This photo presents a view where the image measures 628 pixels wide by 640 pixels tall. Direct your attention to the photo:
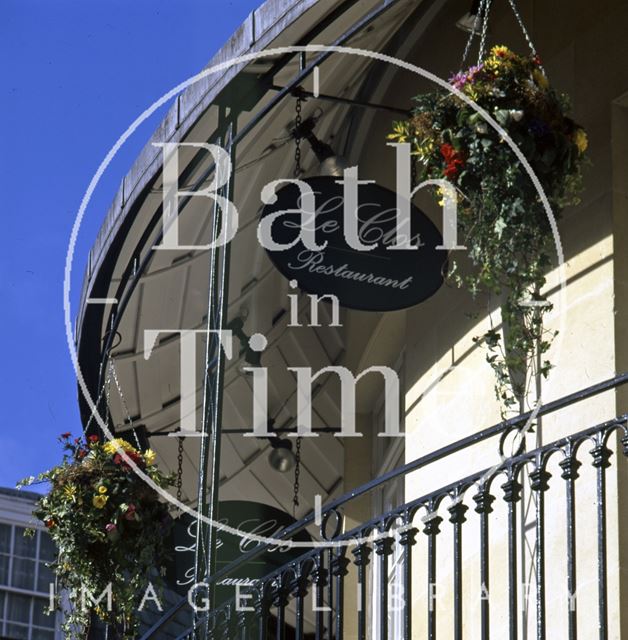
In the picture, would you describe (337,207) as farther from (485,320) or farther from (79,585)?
(79,585)

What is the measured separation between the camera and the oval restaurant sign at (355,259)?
27.9ft

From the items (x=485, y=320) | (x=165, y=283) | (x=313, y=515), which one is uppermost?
(x=165, y=283)

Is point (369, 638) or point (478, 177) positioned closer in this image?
point (478, 177)

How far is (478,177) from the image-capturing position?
24.1 ft

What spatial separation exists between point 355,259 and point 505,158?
1.55 m

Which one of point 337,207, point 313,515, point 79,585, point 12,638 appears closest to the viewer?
point 313,515

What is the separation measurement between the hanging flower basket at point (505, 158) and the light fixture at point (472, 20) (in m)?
1.58

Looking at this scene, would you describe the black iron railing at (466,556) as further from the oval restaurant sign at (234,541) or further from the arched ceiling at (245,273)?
the arched ceiling at (245,273)

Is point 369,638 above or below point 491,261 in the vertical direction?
below

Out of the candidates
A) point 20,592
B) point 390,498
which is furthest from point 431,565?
point 20,592

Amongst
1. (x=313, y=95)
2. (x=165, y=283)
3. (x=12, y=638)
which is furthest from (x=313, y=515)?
(x=12, y=638)

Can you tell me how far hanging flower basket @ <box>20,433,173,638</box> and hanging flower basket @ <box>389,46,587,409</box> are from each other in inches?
127

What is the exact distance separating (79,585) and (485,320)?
9.61ft

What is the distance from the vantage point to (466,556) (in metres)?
8.67
